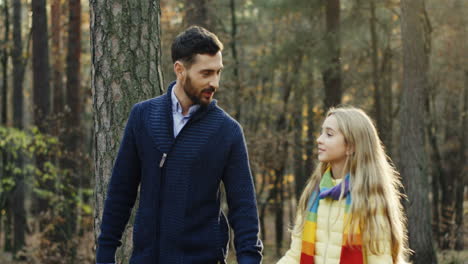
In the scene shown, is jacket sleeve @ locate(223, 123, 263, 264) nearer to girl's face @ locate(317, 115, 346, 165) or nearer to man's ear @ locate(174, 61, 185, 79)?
man's ear @ locate(174, 61, 185, 79)

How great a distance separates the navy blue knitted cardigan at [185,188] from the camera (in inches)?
Answer: 139

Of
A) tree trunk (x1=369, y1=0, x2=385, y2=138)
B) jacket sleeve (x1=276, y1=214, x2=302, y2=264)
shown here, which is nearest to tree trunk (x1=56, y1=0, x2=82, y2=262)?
tree trunk (x1=369, y1=0, x2=385, y2=138)

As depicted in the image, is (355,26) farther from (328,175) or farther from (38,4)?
(328,175)

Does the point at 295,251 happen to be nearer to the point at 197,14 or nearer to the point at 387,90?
the point at 197,14

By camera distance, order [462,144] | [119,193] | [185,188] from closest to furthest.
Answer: [185,188], [119,193], [462,144]

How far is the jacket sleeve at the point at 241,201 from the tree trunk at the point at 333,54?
1461 cm

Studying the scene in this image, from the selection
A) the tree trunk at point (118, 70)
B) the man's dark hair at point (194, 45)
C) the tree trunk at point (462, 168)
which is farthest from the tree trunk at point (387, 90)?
the man's dark hair at point (194, 45)

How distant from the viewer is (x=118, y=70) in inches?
199

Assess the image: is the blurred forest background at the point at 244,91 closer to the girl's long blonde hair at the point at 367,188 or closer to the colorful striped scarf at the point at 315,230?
the colorful striped scarf at the point at 315,230

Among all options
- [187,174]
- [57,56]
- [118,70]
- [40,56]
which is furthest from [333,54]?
[187,174]

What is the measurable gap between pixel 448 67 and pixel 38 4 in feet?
45.9

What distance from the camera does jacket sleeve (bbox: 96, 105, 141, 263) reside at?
3.70 meters

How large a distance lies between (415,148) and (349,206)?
32.8ft

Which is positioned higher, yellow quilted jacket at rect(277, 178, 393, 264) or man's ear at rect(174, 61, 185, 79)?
man's ear at rect(174, 61, 185, 79)
